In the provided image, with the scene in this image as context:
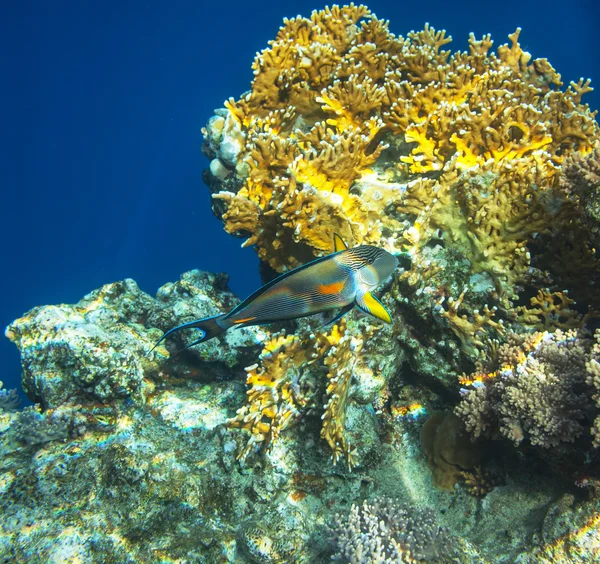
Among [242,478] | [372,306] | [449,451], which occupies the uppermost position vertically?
[372,306]

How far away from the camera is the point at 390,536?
283 cm

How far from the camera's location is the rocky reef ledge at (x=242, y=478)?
2818 mm

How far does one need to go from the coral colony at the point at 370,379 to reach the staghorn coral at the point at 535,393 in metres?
0.02

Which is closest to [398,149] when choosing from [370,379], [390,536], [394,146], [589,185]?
[394,146]

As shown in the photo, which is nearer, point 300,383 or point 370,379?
point 300,383

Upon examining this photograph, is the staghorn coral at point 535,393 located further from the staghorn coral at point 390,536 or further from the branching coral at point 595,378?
the staghorn coral at point 390,536

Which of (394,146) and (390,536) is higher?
(394,146)

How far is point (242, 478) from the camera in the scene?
3584 millimetres

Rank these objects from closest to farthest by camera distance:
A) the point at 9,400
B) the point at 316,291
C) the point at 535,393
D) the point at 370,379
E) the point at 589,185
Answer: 1. the point at 316,291
2. the point at 535,393
3. the point at 589,185
4. the point at 370,379
5. the point at 9,400

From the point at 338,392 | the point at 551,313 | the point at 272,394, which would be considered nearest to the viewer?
the point at 338,392

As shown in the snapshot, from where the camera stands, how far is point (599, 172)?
2746 millimetres

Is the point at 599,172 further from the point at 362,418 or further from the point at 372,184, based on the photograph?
the point at 362,418

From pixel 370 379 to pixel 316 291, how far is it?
217 centimetres

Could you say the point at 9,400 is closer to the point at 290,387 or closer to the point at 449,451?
the point at 290,387
